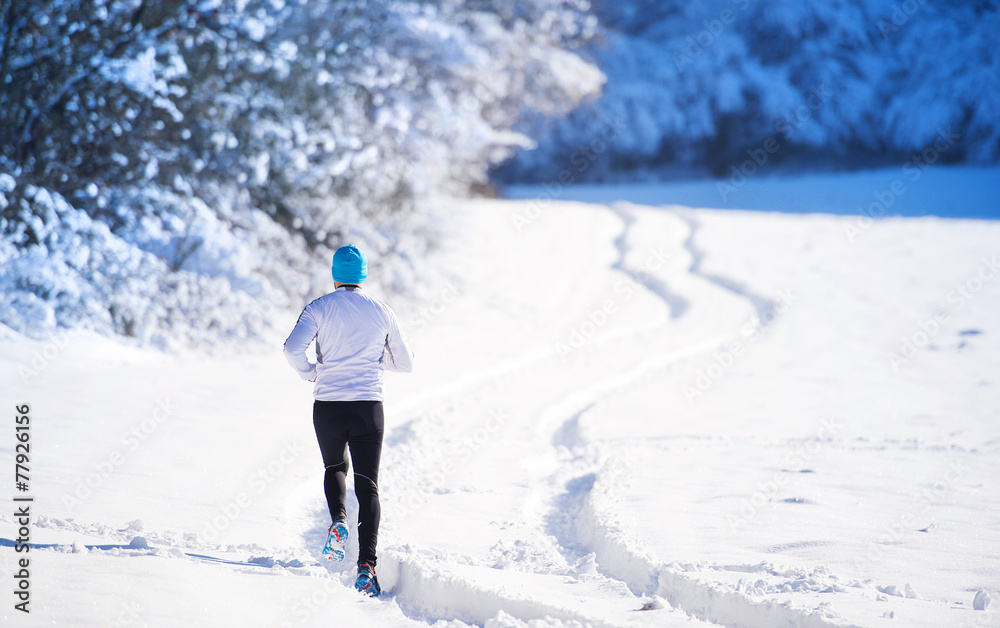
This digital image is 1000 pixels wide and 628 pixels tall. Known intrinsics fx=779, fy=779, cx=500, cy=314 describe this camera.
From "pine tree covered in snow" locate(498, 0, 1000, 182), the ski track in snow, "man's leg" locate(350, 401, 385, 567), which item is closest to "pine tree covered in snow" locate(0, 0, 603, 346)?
the ski track in snow

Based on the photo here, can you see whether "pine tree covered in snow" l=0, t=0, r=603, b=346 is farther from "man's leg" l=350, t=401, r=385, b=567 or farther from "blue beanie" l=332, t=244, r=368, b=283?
"man's leg" l=350, t=401, r=385, b=567

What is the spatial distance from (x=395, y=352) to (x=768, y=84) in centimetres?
2867

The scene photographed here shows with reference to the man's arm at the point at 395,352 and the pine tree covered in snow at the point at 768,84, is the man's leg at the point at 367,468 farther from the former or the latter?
the pine tree covered in snow at the point at 768,84

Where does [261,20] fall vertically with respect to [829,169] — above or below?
below

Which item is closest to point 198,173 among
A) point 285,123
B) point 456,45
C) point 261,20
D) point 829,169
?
point 285,123

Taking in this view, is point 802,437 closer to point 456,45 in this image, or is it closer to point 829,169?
point 456,45

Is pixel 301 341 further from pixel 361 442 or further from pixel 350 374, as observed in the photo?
pixel 361 442

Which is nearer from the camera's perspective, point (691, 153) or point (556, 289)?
point (556, 289)

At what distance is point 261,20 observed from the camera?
947 centimetres

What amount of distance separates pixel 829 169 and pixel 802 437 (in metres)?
26.2

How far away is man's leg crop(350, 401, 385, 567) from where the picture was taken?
3.53 m

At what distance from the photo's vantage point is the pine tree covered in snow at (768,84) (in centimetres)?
2852

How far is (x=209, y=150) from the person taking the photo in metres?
9.42

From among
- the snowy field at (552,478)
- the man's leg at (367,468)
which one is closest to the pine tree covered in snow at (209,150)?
the snowy field at (552,478)
